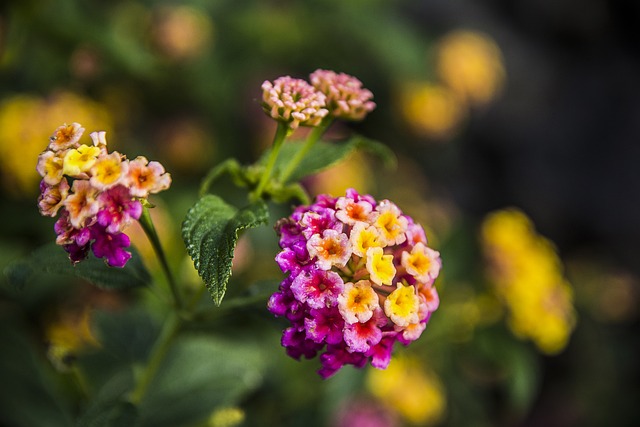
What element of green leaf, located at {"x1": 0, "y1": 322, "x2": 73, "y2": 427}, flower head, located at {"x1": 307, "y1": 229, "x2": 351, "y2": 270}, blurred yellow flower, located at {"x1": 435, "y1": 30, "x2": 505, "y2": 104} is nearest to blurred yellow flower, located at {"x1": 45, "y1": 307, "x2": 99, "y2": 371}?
green leaf, located at {"x1": 0, "y1": 322, "x2": 73, "y2": 427}

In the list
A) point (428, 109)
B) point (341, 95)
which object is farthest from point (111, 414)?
point (428, 109)

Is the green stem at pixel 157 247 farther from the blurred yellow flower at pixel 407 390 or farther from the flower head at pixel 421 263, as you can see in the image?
the blurred yellow flower at pixel 407 390

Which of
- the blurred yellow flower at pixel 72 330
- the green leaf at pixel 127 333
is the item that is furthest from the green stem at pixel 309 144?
the blurred yellow flower at pixel 72 330

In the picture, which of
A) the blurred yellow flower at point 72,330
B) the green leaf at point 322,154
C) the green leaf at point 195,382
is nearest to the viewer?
the green leaf at point 322,154

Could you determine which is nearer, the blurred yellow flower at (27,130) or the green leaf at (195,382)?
the green leaf at (195,382)

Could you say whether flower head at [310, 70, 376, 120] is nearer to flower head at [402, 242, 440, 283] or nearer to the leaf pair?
the leaf pair

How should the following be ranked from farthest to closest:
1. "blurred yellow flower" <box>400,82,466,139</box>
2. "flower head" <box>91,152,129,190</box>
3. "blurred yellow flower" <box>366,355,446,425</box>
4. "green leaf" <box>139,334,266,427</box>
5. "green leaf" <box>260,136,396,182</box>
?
"blurred yellow flower" <box>400,82,466,139</box>, "blurred yellow flower" <box>366,355,446,425</box>, "green leaf" <box>139,334,266,427</box>, "green leaf" <box>260,136,396,182</box>, "flower head" <box>91,152,129,190</box>
